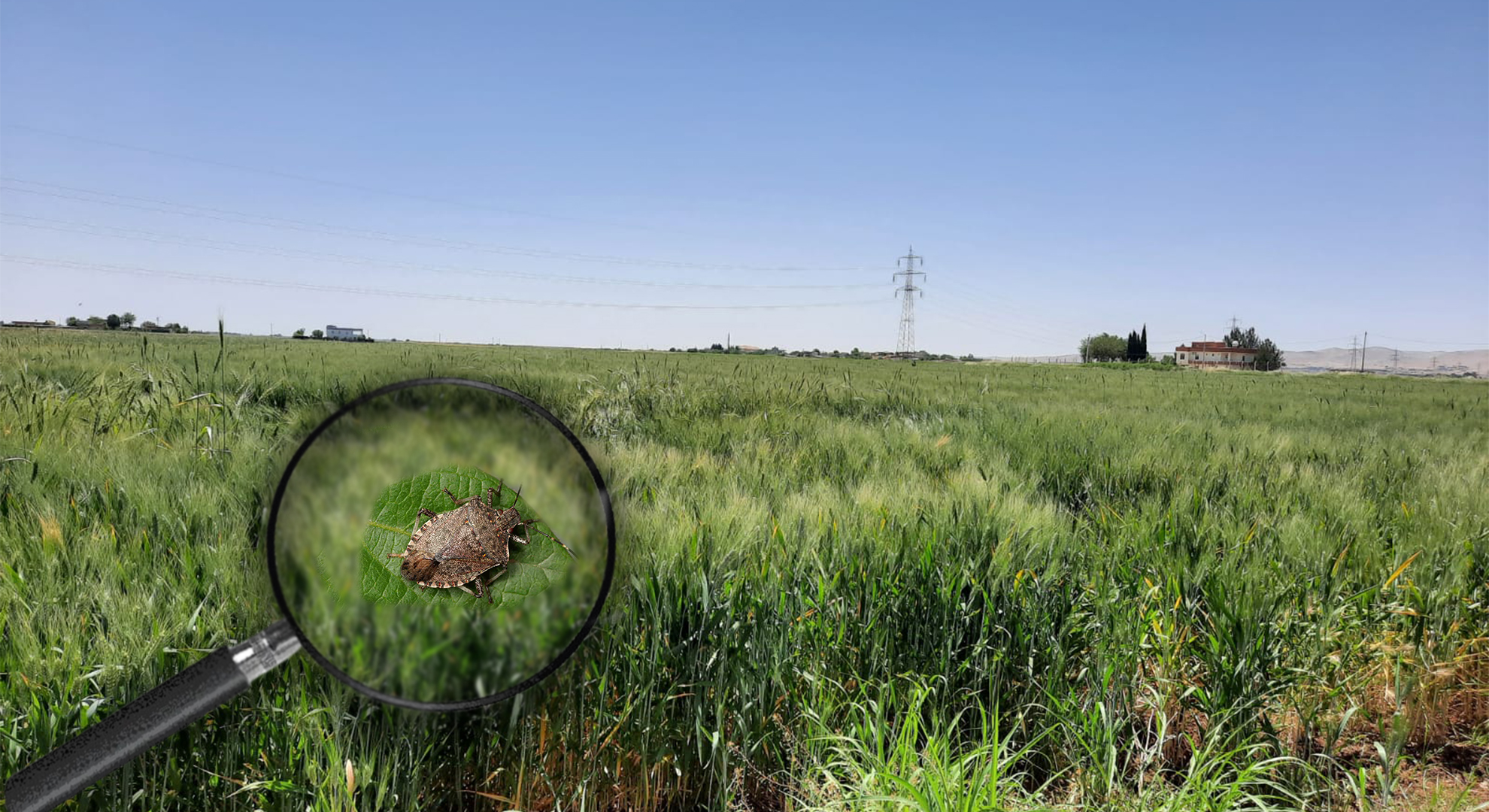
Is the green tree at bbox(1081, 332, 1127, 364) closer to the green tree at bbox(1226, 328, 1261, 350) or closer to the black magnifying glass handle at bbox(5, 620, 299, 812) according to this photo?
the green tree at bbox(1226, 328, 1261, 350)

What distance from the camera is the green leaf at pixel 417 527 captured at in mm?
772

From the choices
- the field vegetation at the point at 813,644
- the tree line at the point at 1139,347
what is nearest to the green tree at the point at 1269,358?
the tree line at the point at 1139,347

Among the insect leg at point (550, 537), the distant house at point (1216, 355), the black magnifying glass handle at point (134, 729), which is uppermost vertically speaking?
the distant house at point (1216, 355)

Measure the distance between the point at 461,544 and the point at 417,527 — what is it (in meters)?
0.07

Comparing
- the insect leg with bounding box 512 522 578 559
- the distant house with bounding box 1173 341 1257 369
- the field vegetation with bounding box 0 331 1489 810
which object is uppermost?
the distant house with bounding box 1173 341 1257 369

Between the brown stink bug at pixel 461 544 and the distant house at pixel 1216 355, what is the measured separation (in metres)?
143

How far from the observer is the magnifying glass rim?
2.63 ft

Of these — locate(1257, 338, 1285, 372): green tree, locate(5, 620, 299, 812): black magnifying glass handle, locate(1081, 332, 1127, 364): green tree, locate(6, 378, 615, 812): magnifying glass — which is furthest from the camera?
locate(1081, 332, 1127, 364): green tree

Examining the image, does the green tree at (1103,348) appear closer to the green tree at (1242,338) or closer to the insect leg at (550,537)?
the green tree at (1242,338)

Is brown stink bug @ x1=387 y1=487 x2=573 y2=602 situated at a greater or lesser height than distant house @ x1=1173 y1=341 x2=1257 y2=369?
lesser

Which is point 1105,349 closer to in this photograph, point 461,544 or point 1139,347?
point 1139,347

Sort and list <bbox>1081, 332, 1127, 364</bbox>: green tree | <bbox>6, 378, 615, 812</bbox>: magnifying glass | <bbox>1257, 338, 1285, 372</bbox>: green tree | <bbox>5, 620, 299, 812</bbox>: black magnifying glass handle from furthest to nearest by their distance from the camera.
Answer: <bbox>1081, 332, 1127, 364</bbox>: green tree
<bbox>1257, 338, 1285, 372</bbox>: green tree
<bbox>6, 378, 615, 812</bbox>: magnifying glass
<bbox>5, 620, 299, 812</bbox>: black magnifying glass handle

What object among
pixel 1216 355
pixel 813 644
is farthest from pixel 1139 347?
pixel 813 644

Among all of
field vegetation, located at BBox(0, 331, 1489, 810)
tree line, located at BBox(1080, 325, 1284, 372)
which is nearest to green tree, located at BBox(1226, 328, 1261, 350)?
tree line, located at BBox(1080, 325, 1284, 372)
